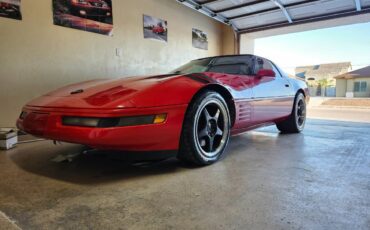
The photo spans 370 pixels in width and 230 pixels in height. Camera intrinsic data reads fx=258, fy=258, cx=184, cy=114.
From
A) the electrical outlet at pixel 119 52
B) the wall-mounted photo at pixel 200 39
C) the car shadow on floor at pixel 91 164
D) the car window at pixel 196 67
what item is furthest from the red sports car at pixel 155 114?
the wall-mounted photo at pixel 200 39

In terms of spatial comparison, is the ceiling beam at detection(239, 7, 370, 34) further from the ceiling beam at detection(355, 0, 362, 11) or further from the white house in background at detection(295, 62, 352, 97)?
the white house in background at detection(295, 62, 352, 97)

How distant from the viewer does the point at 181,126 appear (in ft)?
5.59

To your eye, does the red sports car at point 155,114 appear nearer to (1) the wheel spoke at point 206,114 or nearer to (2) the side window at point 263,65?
(1) the wheel spoke at point 206,114

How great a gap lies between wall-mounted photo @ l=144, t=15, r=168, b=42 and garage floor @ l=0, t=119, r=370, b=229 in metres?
2.99

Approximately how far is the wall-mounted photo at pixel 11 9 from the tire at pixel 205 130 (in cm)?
257

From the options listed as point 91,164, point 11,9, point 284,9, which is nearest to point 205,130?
point 91,164

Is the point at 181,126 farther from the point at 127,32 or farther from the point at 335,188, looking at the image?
the point at 127,32

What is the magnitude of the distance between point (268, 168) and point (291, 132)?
184 centimetres

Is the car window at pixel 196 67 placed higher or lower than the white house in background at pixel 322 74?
lower

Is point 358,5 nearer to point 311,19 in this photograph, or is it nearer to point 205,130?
point 311,19

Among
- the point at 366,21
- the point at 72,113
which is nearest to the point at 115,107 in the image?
the point at 72,113

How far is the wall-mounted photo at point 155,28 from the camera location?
4548mm

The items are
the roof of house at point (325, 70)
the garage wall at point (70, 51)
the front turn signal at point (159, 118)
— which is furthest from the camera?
the roof of house at point (325, 70)

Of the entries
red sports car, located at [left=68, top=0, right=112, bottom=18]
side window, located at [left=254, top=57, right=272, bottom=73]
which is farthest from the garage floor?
red sports car, located at [left=68, top=0, right=112, bottom=18]
